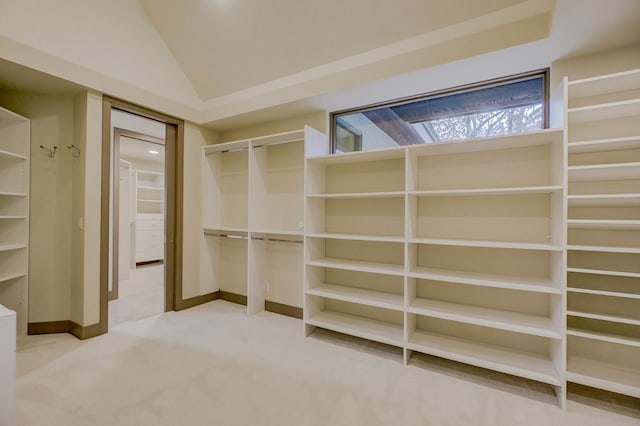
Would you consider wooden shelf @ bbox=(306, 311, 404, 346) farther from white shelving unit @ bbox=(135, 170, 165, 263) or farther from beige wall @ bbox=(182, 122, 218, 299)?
white shelving unit @ bbox=(135, 170, 165, 263)

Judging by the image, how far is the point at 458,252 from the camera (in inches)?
103

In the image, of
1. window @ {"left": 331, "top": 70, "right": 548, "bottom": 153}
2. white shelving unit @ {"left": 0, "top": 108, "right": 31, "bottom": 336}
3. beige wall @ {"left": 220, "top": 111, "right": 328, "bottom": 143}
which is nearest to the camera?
window @ {"left": 331, "top": 70, "right": 548, "bottom": 153}

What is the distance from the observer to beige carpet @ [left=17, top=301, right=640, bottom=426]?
179 cm

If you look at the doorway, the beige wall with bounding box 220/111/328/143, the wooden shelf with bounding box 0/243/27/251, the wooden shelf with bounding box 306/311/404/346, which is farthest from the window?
the wooden shelf with bounding box 0/243/27/251

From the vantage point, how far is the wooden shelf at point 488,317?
6.64 ft

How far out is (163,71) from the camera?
132 inches

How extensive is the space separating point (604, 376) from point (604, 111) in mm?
1753

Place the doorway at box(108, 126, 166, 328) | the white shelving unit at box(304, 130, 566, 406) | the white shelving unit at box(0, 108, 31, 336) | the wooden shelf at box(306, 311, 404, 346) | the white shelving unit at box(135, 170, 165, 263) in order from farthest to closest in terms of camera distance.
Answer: the white shelving unit at box(135, 170, 165, 263), the doorway at box(108, 126, 166, 328), the white shelving unit at box(0, 108, 31, 336), the wooden shelf at box(306, 311, 404, 346), the white shelving unit at box(304, 130, 566, 406)

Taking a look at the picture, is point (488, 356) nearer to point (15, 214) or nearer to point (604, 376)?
point (604, 376)

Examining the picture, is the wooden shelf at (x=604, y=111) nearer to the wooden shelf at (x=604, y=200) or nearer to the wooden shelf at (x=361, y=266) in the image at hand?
the wooden shelf at (x=604, y=200)

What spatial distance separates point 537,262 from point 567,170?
2.68 feet

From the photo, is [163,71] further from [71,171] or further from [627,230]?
[627,230]

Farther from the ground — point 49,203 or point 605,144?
point 605,144

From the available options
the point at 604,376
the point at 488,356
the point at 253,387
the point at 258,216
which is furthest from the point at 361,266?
the point at 604,376
